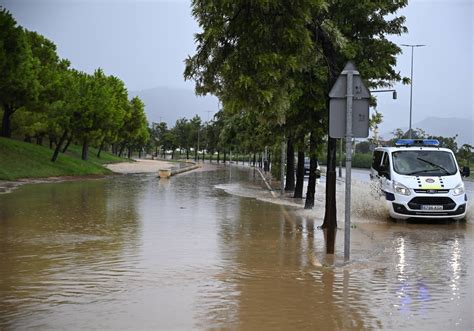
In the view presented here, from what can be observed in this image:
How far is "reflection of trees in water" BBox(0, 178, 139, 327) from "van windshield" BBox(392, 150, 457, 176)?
735 cm

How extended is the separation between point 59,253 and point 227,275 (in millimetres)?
3274

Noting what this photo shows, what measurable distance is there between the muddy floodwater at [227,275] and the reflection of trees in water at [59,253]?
0.02 m

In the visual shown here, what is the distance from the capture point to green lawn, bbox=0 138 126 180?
33.5 m

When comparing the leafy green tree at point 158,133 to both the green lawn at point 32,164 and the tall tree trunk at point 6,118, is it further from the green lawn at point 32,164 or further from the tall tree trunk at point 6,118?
the tall tree trunk at point 6,118

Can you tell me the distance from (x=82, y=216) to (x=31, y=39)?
37.3 meters

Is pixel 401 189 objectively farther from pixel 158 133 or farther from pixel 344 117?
pixel 158 133

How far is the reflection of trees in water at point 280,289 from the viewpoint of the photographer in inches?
235

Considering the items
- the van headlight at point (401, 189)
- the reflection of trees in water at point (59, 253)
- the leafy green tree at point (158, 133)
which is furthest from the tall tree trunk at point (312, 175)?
the leafy green tree at point (158, 133)

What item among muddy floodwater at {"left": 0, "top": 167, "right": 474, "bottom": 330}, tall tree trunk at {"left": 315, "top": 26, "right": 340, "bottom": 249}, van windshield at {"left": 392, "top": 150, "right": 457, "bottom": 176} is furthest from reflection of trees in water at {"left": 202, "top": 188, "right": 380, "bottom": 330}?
van windshield at {"left": 392, "top": 150, "right": 457, "bottom": 176}

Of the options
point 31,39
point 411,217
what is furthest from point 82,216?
point 31,39

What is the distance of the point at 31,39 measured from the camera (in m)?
48.3

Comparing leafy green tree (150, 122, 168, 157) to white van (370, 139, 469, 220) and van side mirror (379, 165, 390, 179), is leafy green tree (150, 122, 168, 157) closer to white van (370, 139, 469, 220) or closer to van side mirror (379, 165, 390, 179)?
van side mirror (379, 165, 390, 179)

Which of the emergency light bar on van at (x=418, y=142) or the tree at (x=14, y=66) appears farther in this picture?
the tree at (x=14, y=66)

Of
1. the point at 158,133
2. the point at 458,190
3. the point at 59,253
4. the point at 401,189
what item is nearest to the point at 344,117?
the point at 59,253
